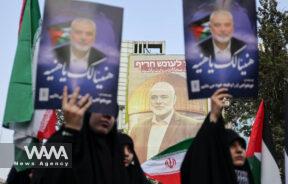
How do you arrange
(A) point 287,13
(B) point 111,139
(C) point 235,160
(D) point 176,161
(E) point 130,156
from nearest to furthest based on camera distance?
(B) point 111,139, (C) point 235,160, (E) point 130,156, (A) point 287,13, (D) point 176,161

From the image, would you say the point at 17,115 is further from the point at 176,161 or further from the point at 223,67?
the point at 176,161

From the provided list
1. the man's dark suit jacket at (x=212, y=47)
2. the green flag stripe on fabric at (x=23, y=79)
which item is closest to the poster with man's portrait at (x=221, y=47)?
the man's dark suit jacket at (x=212, y=47)

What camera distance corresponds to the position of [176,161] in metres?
18.4

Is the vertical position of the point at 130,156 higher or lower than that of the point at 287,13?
lower

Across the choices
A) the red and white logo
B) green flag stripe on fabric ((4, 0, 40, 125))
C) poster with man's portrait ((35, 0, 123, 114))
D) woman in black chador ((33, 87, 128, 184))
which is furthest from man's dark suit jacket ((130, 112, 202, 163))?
poster with man's portrait ((35, 0, 123, 114))

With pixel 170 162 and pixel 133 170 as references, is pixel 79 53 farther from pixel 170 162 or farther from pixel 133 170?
pixel 170 162

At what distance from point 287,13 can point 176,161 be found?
22.4ft

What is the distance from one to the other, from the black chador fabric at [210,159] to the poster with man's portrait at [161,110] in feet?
71.0

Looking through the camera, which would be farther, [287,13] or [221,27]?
[287,13]

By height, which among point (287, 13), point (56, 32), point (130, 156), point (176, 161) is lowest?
point (176, 161)

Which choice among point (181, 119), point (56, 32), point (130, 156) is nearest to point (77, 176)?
point (56, 32)

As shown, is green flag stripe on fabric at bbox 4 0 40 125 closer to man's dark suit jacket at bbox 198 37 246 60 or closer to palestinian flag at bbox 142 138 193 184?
man's dark suit jacket at bbox 198 37 246 60

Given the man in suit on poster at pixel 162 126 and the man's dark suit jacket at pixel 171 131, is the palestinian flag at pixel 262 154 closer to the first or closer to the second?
the man's dark suit jacket at pixel 171 131

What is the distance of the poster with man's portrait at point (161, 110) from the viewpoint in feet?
84.9
